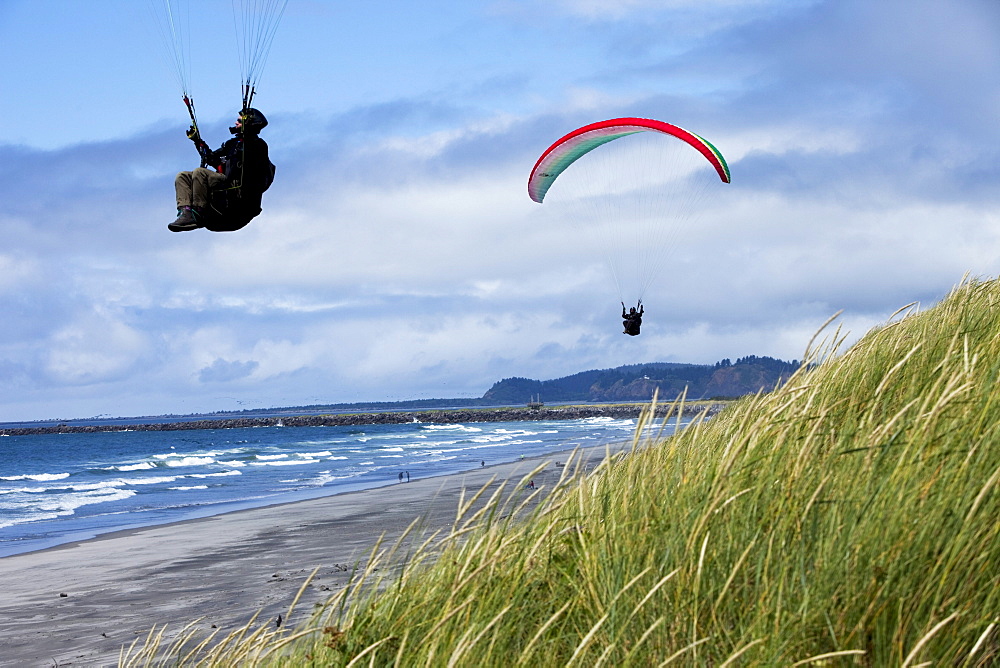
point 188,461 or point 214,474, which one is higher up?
point 214,474

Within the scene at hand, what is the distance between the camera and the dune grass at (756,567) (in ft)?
8.48

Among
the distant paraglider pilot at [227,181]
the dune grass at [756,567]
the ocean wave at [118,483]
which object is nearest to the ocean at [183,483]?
the ocean wave at [118,483]

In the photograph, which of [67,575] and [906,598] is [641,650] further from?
[67,575]

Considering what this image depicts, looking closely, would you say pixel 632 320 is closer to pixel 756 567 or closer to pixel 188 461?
pixel 756 567

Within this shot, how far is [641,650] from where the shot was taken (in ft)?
9.30

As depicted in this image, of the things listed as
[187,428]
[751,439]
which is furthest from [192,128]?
[187,428]

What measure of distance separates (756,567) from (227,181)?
7.63 m

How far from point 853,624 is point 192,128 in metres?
8.51

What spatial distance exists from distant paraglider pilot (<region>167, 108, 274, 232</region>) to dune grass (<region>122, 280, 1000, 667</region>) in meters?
6.01

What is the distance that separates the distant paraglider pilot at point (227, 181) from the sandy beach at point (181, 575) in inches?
152

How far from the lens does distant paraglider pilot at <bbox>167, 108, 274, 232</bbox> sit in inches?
352

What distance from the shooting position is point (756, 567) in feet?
9.34

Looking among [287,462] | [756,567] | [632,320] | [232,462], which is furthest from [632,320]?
[232,462]

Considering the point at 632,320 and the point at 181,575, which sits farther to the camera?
the point at 632,320
